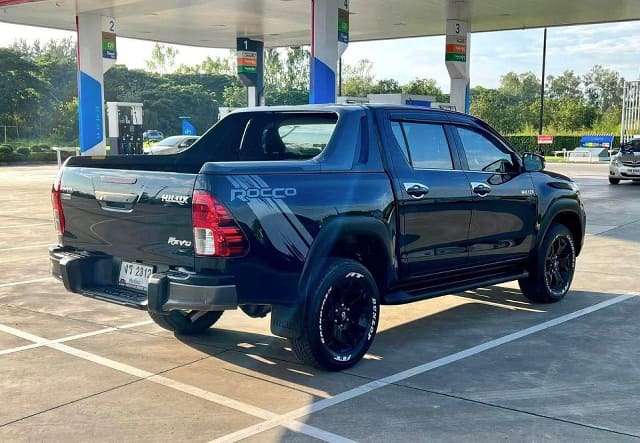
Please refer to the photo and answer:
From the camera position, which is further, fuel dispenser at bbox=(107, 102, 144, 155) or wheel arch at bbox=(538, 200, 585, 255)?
fuel dispenser at bbox=(107, 102, 144, 155)

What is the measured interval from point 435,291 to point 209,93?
253ft

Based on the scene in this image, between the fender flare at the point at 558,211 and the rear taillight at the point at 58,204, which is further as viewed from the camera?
the fender flare at the point at 558,211

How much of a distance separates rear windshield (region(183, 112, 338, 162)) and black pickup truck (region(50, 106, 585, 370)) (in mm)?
13

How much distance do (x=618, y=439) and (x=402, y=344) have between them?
6.86 ft

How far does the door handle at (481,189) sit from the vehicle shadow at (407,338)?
1192mm

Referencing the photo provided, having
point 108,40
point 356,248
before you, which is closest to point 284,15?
point 108,40

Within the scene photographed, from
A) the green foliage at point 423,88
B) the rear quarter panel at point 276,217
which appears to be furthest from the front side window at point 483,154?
the green foliage at point 423,88

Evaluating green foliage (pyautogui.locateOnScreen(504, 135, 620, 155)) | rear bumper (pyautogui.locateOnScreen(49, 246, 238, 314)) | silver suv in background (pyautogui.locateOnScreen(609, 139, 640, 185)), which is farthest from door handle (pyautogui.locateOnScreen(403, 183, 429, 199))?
green foliage (pyautogui.locateOnScreen(504, 135, 620, 155))

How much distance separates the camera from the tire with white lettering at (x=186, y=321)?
5.87 m

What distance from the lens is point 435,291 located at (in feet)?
19.1

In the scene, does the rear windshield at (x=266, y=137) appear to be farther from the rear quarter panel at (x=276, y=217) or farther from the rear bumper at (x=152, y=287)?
the rear bumper at (x=152, y=287)

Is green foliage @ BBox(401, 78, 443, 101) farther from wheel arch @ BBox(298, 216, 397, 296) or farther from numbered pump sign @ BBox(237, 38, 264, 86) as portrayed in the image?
wheel arch @ BBox(298, 216, 397, 296)

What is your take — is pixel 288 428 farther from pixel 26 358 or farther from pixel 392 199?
pixel 26 358

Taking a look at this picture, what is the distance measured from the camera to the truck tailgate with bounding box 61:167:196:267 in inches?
179
